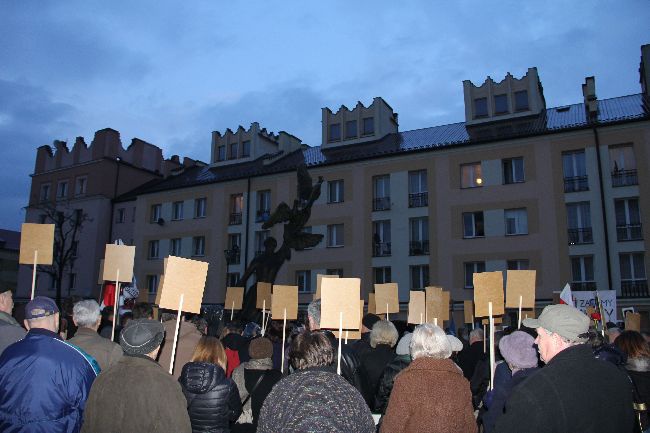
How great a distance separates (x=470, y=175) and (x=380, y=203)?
568 centimetres

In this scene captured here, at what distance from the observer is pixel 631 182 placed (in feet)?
91.2

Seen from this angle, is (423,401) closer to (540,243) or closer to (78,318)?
(78,318)

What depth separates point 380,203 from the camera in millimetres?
33656

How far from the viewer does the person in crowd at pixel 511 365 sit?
4.63m

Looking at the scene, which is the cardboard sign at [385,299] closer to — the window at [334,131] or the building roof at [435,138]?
the building roof at [435,138]

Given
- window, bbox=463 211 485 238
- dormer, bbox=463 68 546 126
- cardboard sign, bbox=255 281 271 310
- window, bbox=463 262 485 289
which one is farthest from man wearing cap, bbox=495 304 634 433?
dormer, bbox=463 68 546 126

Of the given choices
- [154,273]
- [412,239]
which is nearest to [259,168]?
A: [154,273]

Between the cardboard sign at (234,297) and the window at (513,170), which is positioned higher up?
the window at (513,170)

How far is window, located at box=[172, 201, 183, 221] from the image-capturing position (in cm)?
4112

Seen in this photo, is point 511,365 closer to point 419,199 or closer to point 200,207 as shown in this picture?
point 419,199

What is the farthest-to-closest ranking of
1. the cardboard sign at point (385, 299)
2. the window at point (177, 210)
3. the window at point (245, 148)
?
1. the window at point (245, 148)
2. the window at point (177, 210)
3. the cardboard sign at point (385, 299)

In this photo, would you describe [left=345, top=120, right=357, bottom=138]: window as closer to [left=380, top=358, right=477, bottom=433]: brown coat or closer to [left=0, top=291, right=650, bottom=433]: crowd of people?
[left=0, top=291, right=650, bottom=433]: crowd of people

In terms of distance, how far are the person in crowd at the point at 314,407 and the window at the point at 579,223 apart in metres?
Result: 27.9

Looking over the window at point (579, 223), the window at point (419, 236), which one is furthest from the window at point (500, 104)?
A: the window at point (419, 236)
